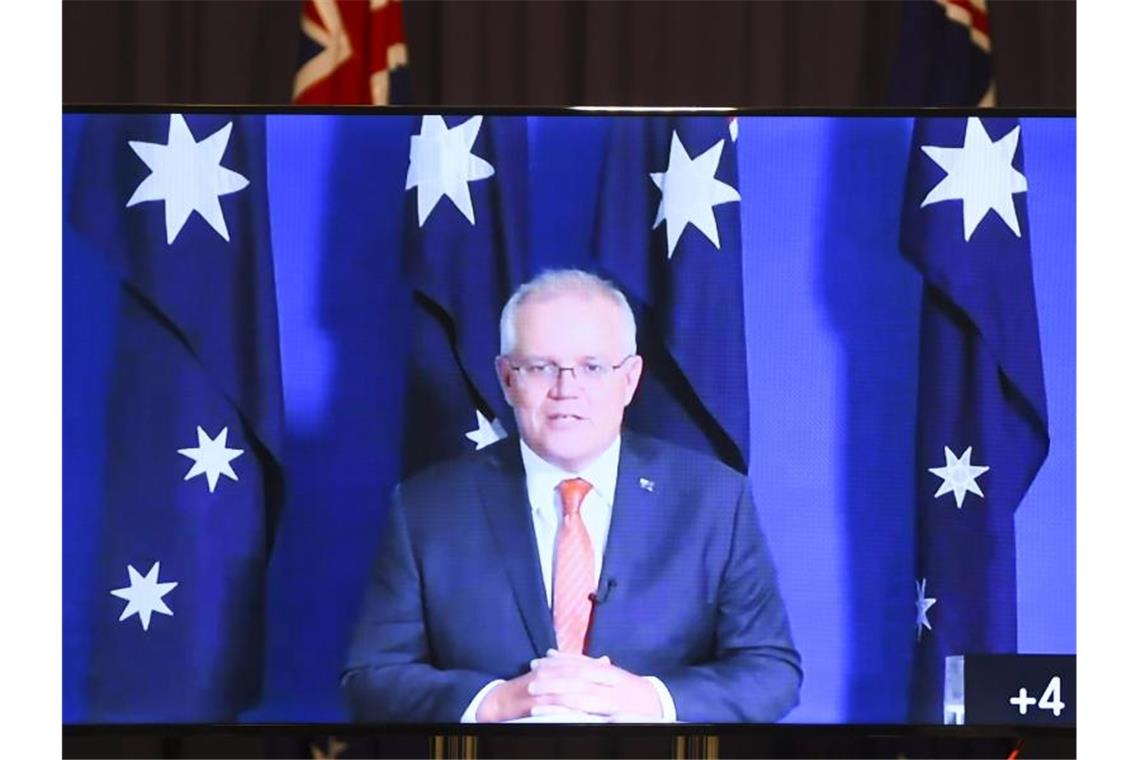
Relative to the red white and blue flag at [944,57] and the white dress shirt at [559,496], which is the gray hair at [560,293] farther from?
the red white and blue flag at [944,57]

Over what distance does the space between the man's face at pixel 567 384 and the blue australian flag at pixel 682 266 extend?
5 centimetres

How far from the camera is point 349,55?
3428 millimetres

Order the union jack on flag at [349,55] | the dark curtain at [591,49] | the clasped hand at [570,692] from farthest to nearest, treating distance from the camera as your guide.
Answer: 1. the dark curtain at [591,49]
2. the union jack on flag at [349,55]
3. the clasped hand at [570,692]

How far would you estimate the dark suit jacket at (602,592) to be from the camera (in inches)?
119

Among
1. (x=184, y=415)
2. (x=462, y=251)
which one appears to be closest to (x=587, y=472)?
(x=462, y=251)

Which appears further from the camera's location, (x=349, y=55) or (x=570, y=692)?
(x=349, y=55)

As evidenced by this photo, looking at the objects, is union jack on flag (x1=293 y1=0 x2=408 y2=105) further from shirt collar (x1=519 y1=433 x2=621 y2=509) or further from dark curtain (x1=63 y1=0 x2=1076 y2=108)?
shirt collar (x1=519 y1=433 x2=621 y2=509)

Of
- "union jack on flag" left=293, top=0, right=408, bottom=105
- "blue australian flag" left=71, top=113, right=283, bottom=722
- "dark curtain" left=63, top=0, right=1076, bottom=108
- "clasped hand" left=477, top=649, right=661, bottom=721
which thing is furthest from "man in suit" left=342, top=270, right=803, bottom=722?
"dark curtain" left=63, top=0, right=1076, bottom=108

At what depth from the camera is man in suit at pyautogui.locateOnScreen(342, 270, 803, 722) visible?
301 cm

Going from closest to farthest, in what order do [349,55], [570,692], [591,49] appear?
[570,692], [349,55], [591,49]

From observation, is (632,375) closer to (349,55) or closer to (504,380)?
(504,380)

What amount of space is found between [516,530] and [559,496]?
0.36ft

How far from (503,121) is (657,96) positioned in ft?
2.88

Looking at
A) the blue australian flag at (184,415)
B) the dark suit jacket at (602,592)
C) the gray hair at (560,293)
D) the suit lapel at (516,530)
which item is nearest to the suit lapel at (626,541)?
the dark suit jacket at (602,592)
